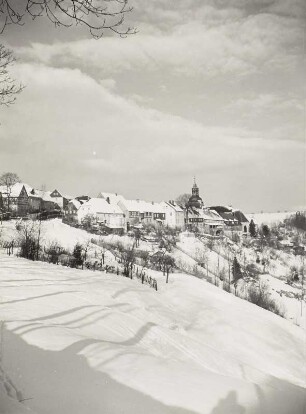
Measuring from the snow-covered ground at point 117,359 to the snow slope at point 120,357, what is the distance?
0.05 ft

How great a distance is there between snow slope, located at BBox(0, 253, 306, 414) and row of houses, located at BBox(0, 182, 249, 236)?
153ft

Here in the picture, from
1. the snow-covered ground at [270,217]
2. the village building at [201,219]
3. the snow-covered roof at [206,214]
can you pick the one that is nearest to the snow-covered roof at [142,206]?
the village building at [201,219]

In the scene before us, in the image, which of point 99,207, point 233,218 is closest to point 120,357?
point 99,207

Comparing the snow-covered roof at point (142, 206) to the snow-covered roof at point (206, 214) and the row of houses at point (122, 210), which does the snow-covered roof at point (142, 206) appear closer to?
the row of houses at point (122, 210)

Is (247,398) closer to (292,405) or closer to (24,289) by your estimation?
(292,405)

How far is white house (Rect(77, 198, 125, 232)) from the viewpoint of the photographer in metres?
70.1

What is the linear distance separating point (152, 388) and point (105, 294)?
25.7 feet

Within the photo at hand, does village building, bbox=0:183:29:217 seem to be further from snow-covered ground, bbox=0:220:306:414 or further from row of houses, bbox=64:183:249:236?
snow-covered ground, bbox=0:220:306:414

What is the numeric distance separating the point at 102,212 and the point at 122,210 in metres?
8.43

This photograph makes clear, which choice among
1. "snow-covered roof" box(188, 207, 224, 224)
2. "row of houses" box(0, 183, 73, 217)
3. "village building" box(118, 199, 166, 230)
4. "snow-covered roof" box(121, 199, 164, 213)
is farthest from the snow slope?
"snow-covered roof" box(188, 207, 224, 224)

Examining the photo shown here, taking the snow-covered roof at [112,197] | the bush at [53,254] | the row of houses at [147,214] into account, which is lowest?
the bush at [53,254]

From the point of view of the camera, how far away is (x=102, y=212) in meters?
71.2

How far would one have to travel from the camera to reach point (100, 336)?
7137mm

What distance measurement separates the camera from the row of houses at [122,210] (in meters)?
68.6
